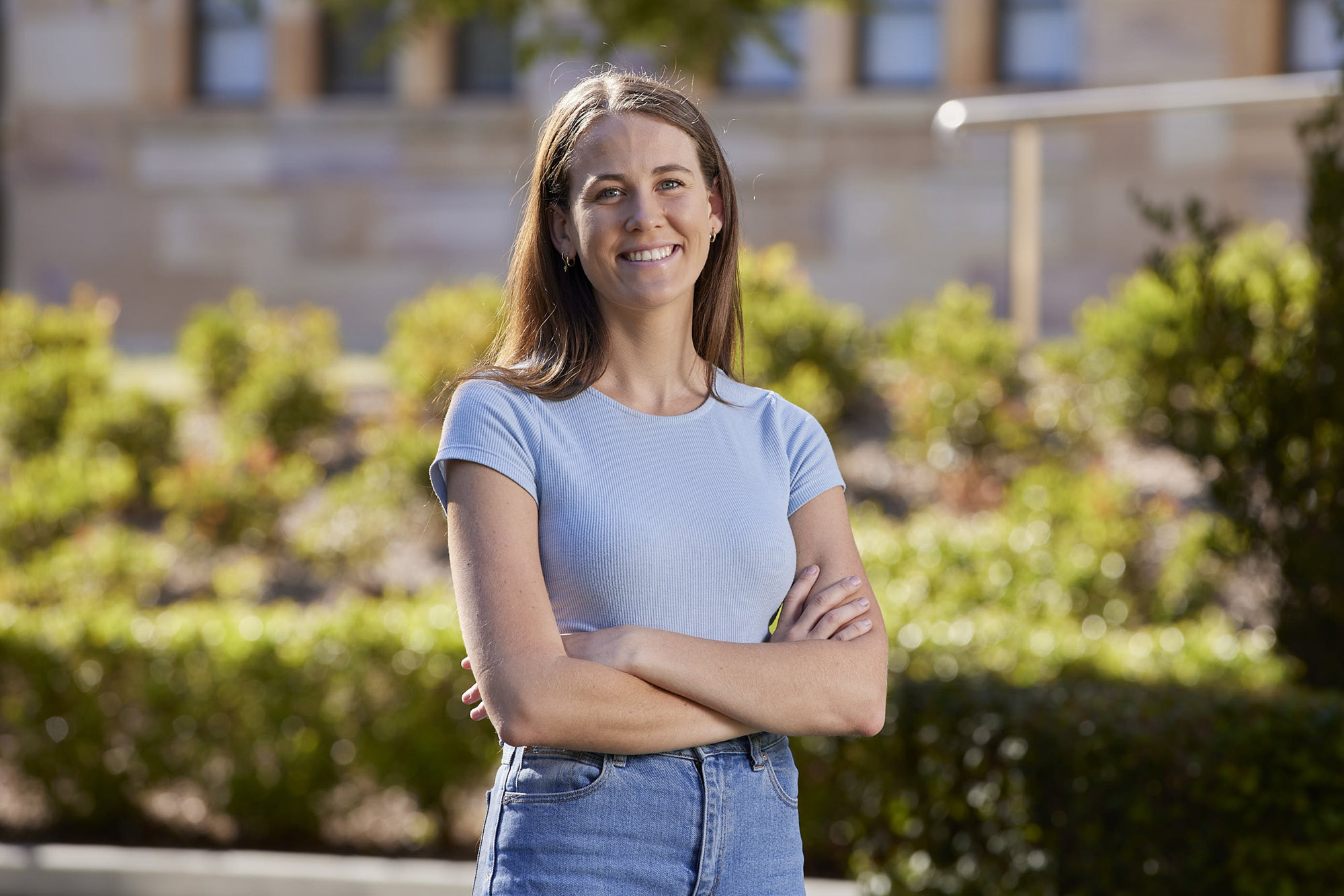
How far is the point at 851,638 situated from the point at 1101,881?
6.69 feet

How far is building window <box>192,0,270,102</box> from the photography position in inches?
742

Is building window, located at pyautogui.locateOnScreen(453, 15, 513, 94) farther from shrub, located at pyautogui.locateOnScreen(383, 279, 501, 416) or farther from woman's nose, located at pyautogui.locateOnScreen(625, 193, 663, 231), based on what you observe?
woman's nose, located at pyautogui.locateOnScreen(625, 193, 663, 231)

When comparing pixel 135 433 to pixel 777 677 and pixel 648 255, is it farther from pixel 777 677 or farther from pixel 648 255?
pixel 777 677

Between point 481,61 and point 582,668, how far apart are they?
17.6 metres

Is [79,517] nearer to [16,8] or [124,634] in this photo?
[124,634]

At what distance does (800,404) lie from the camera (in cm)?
1005

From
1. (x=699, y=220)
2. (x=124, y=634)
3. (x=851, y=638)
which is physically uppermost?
(x=699, y=220)

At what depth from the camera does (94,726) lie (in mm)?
5816

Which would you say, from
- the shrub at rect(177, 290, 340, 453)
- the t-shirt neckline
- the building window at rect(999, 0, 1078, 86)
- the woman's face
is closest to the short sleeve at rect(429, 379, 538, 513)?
the t-shirt neckline

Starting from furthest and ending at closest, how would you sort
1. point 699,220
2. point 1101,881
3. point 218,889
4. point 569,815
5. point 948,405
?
point 948,405, point 218,889, point 1101,881, point 699,220, point 569,815

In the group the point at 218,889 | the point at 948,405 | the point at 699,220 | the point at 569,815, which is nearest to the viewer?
the point at 569,815

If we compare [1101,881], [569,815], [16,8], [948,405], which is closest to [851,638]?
[569,815]

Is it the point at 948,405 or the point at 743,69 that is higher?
the point at 743,69

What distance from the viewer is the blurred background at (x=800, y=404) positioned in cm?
430
